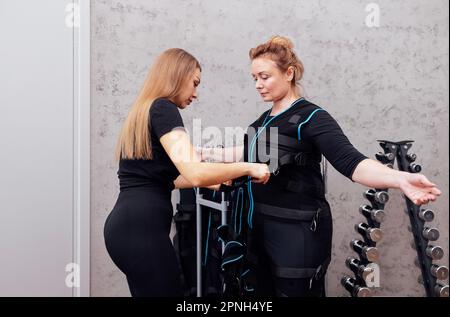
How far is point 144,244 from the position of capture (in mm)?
1390

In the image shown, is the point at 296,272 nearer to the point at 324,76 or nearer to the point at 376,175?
the point at 376,175

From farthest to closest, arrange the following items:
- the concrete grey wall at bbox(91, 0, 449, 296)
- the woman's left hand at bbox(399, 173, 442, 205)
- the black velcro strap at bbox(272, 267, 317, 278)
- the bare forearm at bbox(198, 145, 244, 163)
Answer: the concrete grey wall at bbox(91, 0, 449, 296)
the bare forearm at bbox(198, 145, 244, 163)
the black velcro strap at bbox(272, 267, 317, 278)
the woman's left hand at bbox(399, 173, 442, 205)

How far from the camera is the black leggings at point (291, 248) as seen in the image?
A: 1.59 m

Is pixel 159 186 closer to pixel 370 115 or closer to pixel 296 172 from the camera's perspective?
pixel 296 172

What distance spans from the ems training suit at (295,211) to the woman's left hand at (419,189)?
289 mm

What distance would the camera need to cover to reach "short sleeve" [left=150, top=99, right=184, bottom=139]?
4.49ft

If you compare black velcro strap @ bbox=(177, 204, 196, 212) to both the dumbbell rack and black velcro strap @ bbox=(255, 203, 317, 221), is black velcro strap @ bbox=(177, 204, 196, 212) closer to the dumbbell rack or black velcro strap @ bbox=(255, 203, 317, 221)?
black velcro strap @ bbox=(255, 203, 317, 221)

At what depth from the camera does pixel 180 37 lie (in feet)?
7.62

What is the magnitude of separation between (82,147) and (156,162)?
952 mm

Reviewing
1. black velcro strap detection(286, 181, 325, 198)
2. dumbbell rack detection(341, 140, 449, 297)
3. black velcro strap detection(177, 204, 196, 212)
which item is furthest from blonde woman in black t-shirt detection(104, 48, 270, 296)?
dumbbell rack detection(341, 140, 449, 297)

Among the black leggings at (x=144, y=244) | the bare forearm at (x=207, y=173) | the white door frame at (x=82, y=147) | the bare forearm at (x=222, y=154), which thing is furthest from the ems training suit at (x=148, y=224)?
the white door frame at (x=82, y=147)

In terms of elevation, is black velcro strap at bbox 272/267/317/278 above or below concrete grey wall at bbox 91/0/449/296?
below

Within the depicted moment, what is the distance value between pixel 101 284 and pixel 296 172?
1.26 meters

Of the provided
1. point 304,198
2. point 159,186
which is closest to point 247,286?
point 304,198
